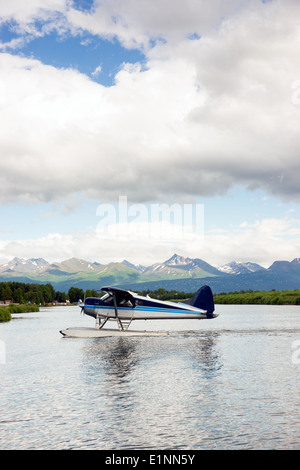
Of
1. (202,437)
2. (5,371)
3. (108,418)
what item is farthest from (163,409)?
(5,371)

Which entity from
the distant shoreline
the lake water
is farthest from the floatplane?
the distant shoreline

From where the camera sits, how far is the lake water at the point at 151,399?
459 inches

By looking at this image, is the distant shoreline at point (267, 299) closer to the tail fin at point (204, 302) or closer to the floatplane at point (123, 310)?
the tail fin at point (204, 302)

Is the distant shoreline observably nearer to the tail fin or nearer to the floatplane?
the tail fin

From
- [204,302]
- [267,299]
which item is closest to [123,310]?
[204,302]

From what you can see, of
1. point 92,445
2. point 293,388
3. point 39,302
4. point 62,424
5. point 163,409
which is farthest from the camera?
point 39,302

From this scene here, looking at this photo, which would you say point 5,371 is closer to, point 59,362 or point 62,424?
point 59,362

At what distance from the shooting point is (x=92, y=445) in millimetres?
11250

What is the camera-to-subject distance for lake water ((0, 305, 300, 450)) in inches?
459

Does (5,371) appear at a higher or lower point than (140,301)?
Result: lower

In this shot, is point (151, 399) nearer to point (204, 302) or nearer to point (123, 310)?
point (123, 310)

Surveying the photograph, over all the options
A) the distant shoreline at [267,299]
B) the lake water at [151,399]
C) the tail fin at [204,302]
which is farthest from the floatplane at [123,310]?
the distant shoreline at [267,299]
